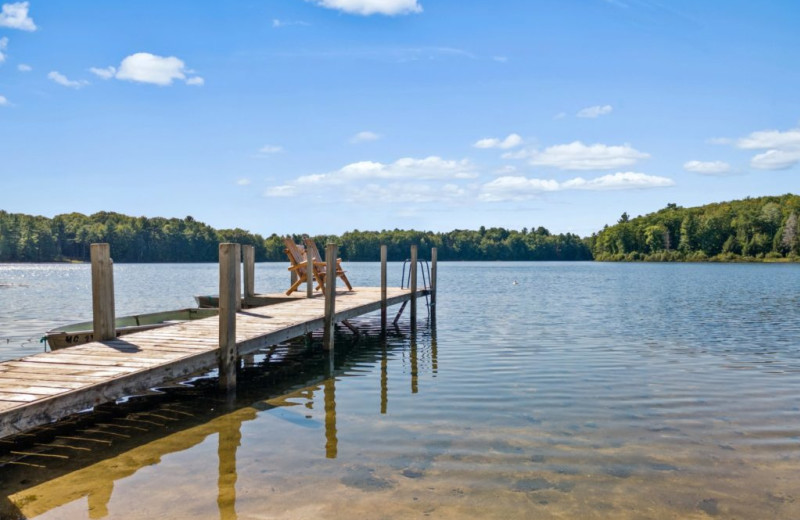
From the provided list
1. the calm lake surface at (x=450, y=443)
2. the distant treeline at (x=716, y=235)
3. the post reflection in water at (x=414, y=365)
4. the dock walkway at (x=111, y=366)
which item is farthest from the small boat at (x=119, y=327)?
the distant treeline at (x=716, y=235)

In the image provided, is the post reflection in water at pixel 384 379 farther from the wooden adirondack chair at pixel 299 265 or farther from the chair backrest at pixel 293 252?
the chair backrest at pixel 293 252

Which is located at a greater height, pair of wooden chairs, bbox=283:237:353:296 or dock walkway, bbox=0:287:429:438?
pair of wooden chairs, bbox=283:237:353:296

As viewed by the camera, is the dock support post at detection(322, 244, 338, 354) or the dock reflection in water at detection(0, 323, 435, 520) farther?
the dock support post at detection(322, 244, 338, 354)

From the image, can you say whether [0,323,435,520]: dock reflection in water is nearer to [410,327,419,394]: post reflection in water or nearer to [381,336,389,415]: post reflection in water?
[381,336,389,415]: post reflection in water

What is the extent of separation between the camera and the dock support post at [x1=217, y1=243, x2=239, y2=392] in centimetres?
918

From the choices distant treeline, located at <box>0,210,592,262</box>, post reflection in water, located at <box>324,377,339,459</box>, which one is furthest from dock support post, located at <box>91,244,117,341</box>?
distant treeline, located at <box>0,210,592,262</box>

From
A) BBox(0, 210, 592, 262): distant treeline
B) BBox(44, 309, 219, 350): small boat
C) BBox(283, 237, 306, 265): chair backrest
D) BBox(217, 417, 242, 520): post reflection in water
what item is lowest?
BBox(217, 417, 242, 520): post reflection in water

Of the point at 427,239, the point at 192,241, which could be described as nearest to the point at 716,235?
the point at 427,239

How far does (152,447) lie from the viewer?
7.33 meters

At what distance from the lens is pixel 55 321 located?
872 inches

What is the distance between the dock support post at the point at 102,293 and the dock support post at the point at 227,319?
5.57 feet

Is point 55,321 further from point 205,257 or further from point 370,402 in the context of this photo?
point 205,257

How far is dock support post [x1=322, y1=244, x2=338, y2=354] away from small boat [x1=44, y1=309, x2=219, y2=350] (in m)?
3.17

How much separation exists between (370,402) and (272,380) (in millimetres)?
2604
